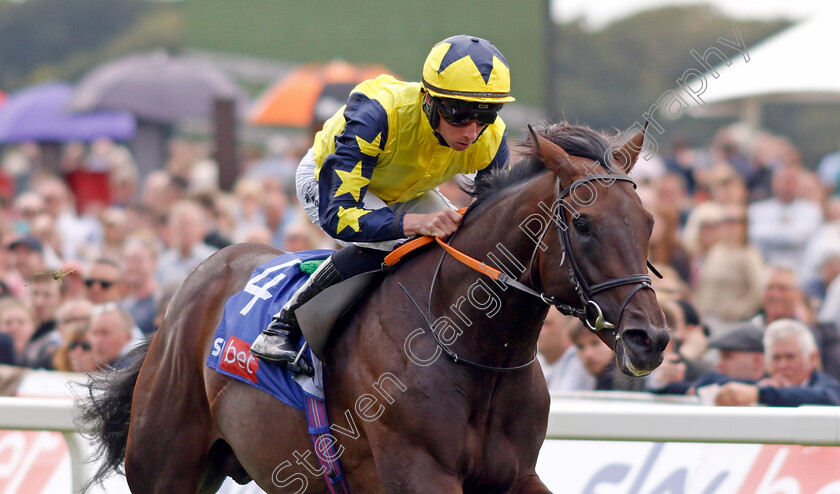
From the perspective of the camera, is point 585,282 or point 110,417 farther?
point 110,417

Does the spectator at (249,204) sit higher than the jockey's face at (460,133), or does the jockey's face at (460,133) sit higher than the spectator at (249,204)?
the jockey's face at (460,133)

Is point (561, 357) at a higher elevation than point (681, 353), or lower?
lower

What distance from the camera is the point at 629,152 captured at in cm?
356

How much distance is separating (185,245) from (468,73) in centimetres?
612

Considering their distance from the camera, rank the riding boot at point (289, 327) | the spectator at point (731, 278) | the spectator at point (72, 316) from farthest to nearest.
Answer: the spectator at point (731, 278) → the spectator at point (72, 316) → the riding boot at point (289, 327)

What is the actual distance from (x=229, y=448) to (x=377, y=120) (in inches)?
66.5

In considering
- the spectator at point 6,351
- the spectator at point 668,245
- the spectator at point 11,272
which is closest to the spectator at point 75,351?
the spectator at point 6,351

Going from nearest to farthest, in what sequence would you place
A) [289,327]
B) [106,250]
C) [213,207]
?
[289,327] < [213,207] < [106,250]

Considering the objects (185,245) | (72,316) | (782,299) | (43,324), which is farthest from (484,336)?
(185,245)

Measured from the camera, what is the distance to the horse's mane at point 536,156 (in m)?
3.51

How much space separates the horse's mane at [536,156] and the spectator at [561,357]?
7.96ft

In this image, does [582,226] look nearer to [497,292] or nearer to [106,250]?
[497,292]

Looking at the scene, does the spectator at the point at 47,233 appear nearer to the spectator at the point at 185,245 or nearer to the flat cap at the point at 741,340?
the spectator at the point at 185,245

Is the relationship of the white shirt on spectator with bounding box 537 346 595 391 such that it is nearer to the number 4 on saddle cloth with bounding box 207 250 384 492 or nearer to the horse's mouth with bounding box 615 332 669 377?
the number 4 on saddle cloth with bounding box 207 250 384 492
